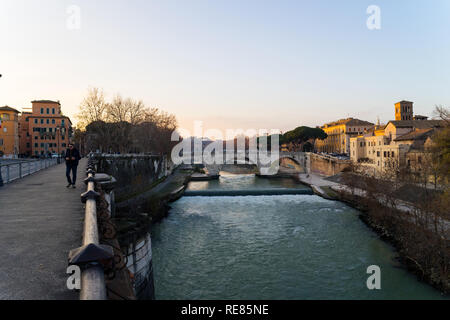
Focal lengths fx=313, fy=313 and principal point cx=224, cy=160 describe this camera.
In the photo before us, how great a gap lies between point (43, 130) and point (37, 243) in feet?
186

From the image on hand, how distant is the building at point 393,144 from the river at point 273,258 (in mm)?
12583

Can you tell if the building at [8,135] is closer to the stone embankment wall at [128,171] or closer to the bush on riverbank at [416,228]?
the stone embankment wall at [128,171]

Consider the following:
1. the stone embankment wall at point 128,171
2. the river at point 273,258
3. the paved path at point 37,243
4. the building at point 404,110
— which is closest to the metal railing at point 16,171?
the stone embankment wall at point 128,171

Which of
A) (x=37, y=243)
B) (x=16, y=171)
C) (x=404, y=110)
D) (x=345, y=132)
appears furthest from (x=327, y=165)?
(x=37, y=243)

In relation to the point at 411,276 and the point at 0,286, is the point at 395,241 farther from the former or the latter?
the point at 0,286

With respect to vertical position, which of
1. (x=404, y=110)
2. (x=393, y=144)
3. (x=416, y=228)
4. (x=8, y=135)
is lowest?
(x=416, y=228)

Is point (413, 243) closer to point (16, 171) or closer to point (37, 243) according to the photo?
point (37, 243)

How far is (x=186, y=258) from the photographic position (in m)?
13.7

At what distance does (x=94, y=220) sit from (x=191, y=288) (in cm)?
876

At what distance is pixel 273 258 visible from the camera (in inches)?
535

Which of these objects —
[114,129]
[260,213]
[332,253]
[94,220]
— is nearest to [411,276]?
[332,253]

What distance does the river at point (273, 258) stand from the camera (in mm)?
10844

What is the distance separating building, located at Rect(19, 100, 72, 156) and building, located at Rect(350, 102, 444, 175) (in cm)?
4769
